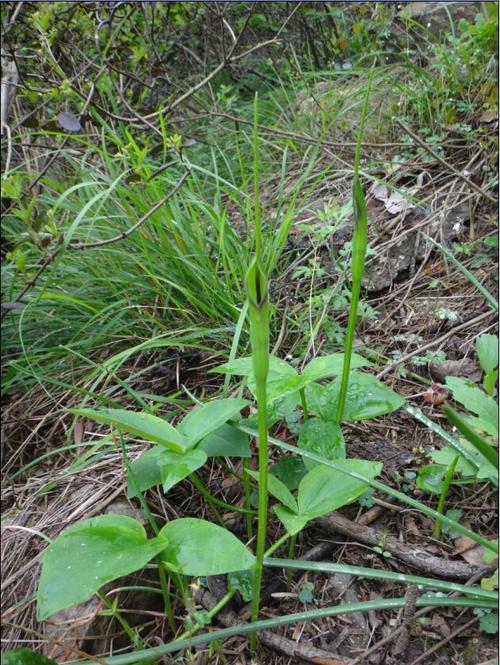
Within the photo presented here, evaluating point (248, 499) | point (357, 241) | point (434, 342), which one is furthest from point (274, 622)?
point (434, 342)

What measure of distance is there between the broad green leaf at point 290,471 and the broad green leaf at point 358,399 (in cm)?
10

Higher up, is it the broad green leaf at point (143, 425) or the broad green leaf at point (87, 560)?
the broad green leaf at point (143, 425)

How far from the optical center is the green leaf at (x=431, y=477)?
1110mm

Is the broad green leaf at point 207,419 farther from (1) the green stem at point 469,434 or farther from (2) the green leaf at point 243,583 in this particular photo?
(1) the green stem at point 469,434

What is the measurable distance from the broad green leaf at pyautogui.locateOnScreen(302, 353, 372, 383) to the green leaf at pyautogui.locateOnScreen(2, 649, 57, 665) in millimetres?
556

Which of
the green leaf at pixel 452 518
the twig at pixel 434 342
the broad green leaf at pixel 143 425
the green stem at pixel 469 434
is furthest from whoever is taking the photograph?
the twig at pixel 434 342

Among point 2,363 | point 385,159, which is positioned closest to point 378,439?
point 2,363

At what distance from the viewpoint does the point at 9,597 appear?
113cm

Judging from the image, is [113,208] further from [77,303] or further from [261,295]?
[261,295]

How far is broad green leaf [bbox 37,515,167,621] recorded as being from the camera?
0.77 metres

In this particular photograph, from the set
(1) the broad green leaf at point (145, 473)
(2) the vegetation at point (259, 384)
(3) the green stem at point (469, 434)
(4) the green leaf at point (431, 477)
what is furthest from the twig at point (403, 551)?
(3) the green stem at point (469, 434)

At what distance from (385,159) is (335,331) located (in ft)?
2.98

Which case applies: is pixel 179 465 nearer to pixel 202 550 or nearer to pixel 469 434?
pixel 202 550

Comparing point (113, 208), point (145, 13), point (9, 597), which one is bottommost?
point (9, 597)
